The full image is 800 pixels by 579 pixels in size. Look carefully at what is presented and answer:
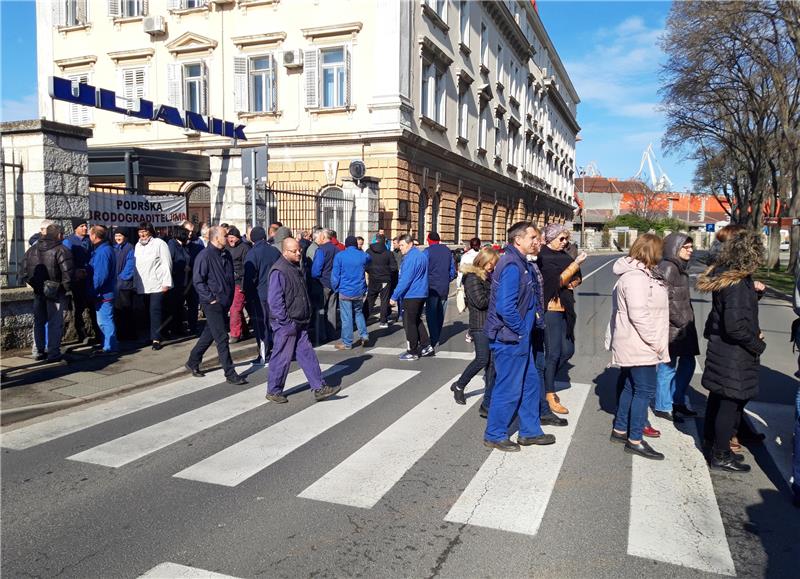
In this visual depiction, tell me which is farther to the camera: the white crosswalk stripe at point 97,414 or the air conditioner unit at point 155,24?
the air conditioner unit at point 155,24

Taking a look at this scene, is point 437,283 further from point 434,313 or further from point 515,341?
point 515,341

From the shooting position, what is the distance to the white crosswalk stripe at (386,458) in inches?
A: 169

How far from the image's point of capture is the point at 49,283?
25.7 ft

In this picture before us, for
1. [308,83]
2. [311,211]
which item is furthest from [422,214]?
[311,211]

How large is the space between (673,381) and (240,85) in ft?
64.7

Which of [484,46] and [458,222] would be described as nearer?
[458,222]

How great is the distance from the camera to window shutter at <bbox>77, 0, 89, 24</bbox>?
942 inches

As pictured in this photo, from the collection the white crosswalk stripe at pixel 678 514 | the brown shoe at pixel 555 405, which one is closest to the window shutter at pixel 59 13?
the brown shoe at pixel 555 405

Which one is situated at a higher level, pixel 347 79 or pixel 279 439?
pixel 347 79

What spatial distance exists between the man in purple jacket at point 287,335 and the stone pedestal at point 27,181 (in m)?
4.54

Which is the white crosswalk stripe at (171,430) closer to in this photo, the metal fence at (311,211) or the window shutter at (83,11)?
the metal fence at (311,211)

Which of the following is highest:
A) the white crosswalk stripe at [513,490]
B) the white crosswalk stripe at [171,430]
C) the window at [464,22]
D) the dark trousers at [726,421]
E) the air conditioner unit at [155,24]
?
the window at [464,22]

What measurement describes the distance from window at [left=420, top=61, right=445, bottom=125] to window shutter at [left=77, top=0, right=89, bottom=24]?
1361 cm

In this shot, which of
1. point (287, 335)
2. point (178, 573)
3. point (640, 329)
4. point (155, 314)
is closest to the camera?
point (178, 573)
